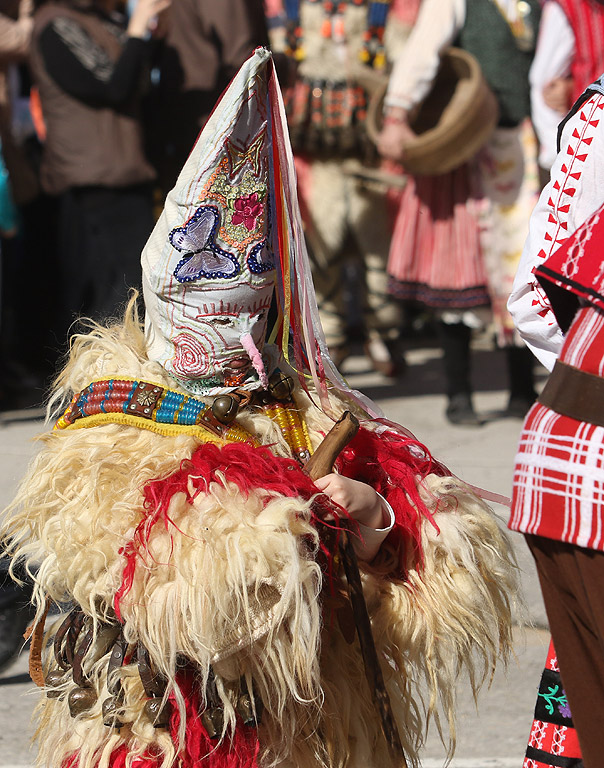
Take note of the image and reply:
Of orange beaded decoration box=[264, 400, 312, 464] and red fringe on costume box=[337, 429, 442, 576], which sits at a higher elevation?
orange beaded decoration box=[264, 400, 312, 464]

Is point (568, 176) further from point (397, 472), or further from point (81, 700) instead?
point (81, 700)

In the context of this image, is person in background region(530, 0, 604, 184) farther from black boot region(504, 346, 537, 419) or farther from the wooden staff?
the wooden staff

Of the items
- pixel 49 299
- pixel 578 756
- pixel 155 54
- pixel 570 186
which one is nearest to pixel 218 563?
pixel 578 756

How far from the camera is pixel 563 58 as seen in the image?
4391 millimetres

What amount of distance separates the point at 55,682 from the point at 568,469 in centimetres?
103

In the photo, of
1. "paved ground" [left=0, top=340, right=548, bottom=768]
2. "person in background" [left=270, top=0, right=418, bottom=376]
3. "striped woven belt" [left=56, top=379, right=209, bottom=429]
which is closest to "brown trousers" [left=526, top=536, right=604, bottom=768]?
"paved ground" [left=0, top=340, right=548, bottom=768]

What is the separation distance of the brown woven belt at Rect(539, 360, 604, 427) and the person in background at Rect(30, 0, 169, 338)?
3.36m

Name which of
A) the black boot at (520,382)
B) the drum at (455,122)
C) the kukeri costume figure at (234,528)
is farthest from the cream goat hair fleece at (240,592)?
the black boot at (520,382)

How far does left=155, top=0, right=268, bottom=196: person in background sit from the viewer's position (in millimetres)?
5000

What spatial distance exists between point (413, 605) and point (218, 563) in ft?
1.29

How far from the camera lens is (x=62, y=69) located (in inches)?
185

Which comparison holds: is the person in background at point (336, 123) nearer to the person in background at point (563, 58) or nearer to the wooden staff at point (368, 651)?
the person in background at point (563, 58)

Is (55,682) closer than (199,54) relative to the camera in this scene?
Yes

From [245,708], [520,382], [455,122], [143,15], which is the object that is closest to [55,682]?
[245,708]
